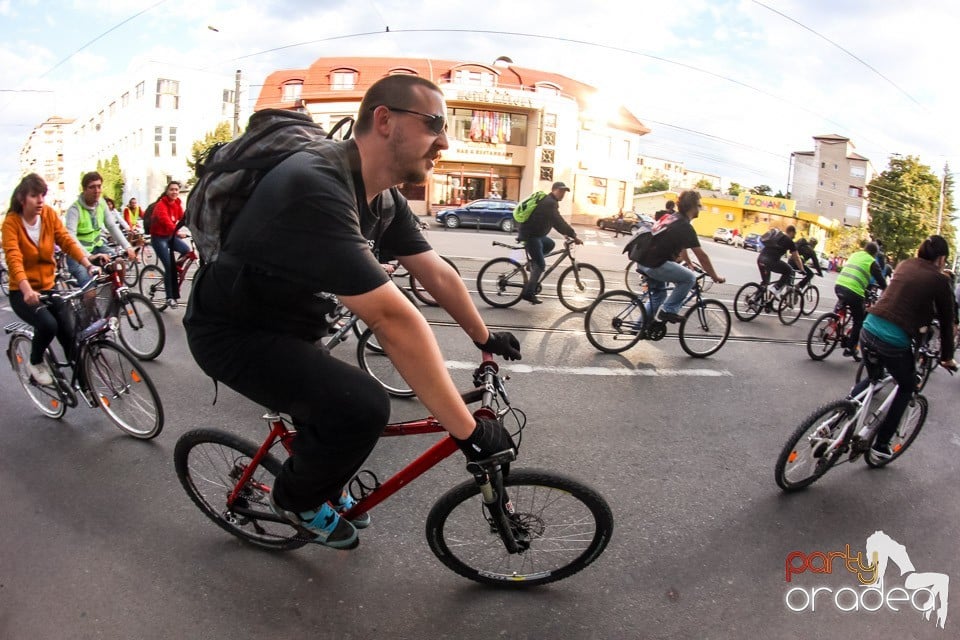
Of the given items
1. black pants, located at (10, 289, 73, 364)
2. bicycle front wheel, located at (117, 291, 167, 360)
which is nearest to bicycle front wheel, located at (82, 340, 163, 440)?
black pants, located at (10, 289, 73, 364)

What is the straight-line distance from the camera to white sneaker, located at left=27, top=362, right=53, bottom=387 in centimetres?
441

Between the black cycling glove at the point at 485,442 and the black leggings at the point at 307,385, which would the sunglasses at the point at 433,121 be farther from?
the black cycling glove at the point at 485,442

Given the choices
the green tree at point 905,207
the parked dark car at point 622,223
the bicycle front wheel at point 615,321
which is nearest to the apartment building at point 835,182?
the green tree at point 905,207

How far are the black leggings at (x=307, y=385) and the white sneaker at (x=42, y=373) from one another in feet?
10.2

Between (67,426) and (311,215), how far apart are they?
153 inches

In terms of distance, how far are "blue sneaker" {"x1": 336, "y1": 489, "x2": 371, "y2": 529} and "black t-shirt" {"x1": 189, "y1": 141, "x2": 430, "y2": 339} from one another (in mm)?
1078

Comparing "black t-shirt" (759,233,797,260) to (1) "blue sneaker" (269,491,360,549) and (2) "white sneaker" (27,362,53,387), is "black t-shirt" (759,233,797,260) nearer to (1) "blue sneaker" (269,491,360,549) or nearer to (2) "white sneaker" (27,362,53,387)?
(1) "blue sneaker" (269,491,360,549)

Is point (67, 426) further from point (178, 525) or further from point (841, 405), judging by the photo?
point (841, 405)

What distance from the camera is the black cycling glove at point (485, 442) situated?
2.03 metres

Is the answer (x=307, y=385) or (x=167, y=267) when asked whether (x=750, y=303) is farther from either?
(x=307, y=385)

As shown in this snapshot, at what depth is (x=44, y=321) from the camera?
4.26 meters

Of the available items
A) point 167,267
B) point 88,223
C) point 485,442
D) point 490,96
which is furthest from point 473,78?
point 485,442

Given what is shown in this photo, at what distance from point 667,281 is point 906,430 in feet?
Answer: 9.96

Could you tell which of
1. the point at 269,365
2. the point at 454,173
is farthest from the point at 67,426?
the point at 454,173
